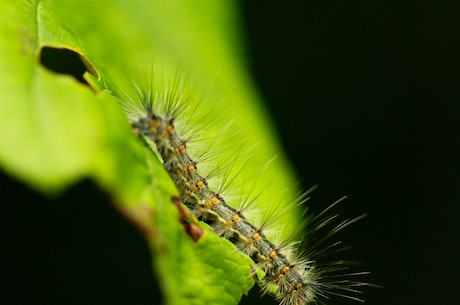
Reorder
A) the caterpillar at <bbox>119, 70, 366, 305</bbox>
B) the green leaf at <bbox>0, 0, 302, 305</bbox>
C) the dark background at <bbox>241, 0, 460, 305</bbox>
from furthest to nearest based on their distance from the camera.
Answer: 1. the dark background at <bbox>241, 0, 460, 305</bbox>
2. the caterpillar at <bbox>119, 70, 366, 305</bbox>
3. the green leaf at <bbox>0, 0, 302, 305</bbox>

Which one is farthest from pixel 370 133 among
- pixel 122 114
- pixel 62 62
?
pixel 122 114

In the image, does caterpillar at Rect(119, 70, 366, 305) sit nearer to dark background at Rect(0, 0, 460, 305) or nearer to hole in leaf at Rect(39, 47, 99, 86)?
hole in leaf at Rect(39, 47, 99, 86)

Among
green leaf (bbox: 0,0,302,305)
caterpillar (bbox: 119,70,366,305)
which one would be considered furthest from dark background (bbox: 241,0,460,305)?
caterpillar (bbox: 119,70,366,305)

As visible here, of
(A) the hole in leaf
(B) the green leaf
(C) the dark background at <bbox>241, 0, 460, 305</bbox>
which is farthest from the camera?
(C) the dark background at <bbox>241, 0, 460, 305</bbox>

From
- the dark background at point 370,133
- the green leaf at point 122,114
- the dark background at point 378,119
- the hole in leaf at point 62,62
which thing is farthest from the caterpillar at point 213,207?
the dark background at point 370,133

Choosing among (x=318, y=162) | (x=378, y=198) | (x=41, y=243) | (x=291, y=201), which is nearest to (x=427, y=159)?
(x=378, y=198)

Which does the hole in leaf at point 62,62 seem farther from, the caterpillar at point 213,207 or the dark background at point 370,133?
the dark background at point 370,133

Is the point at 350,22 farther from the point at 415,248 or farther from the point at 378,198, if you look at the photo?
the point at 415,248
